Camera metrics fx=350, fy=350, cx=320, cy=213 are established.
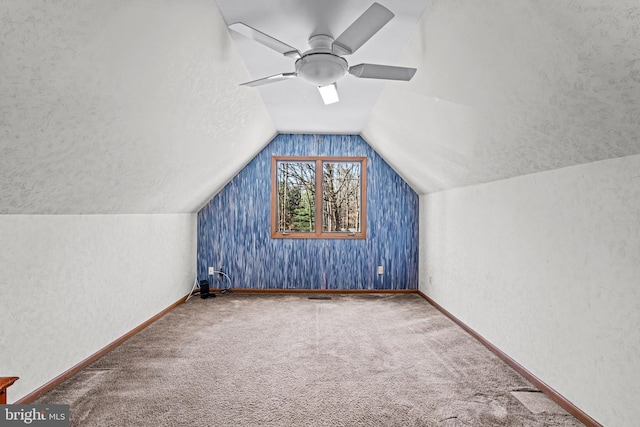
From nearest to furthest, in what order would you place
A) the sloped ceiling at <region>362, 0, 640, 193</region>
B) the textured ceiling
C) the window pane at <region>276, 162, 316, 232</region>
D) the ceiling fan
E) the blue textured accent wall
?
the sloped ceiling at <region>362, 0, 640, 193</region> → the ceiling fan → the textured ceiling → the blue textured accent wall → the window pane at <region>276, 162, 316, 232</region>

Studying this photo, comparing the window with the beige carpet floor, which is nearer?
the beige carpet floor

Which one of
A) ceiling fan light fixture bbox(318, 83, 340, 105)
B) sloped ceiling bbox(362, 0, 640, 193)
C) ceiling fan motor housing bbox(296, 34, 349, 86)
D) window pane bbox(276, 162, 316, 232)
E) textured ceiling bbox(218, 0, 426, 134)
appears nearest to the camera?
sloped ceiling bbox(362, 0, 640, 193)

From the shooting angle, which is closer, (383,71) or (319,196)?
(383,71)

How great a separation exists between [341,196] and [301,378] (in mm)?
3073

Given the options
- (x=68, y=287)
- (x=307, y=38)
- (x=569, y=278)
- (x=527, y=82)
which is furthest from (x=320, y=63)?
(x=68, y=287)

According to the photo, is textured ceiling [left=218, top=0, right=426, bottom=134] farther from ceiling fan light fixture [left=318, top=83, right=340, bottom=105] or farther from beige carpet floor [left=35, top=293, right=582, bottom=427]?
beige carpet floor [left=35, top=293, right=582, bottom=427]

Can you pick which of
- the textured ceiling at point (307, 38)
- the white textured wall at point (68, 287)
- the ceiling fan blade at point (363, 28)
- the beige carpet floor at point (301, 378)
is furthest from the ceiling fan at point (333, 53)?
the beige carpet floor at point (301, 378)

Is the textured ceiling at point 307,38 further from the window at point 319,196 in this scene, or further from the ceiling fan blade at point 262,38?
the window at point 319,196

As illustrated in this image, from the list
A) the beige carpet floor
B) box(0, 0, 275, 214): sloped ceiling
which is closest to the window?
the beige carpet floor

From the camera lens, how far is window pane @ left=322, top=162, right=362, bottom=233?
16.6 ft

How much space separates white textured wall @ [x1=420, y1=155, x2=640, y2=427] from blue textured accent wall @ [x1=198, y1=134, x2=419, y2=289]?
5.79 ft

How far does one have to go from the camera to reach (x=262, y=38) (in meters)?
1.86

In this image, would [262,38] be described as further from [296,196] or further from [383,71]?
[296,196]

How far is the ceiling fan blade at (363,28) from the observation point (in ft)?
5.37
